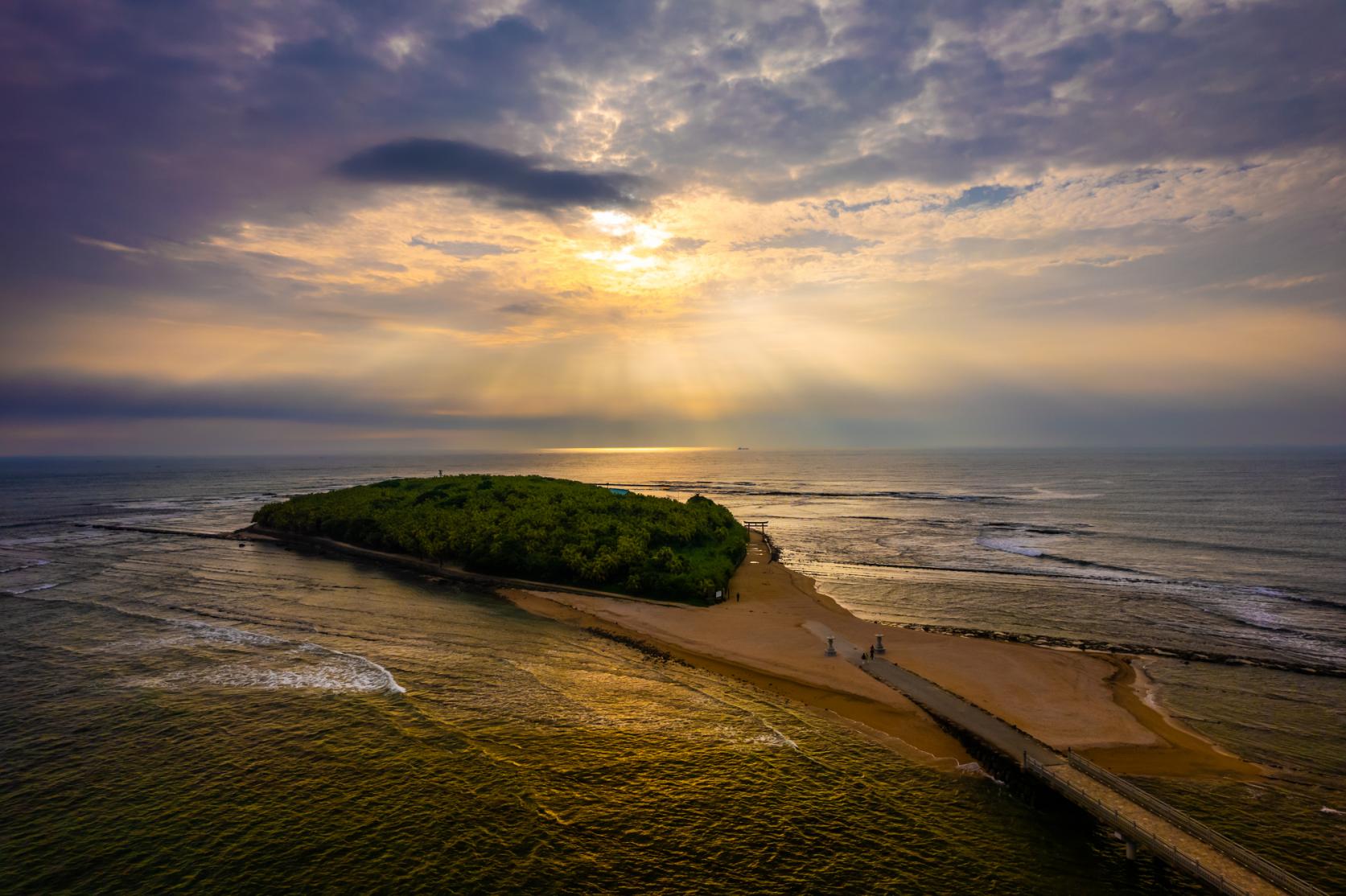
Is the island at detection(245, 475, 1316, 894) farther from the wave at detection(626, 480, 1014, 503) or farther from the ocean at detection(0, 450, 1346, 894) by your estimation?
Result: the wave at detection(626, 480, 1014, 503)

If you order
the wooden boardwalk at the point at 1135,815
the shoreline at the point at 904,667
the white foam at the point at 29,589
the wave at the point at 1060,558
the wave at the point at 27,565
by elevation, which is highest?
the wave at the point at 1060,558

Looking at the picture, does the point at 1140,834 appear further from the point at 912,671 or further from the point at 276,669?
the point at 276,669

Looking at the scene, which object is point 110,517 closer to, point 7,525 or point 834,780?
point 7,525

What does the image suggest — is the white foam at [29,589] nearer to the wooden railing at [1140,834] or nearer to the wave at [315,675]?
the wave at [315,675]

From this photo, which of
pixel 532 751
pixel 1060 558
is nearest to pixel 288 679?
pixel 532 751

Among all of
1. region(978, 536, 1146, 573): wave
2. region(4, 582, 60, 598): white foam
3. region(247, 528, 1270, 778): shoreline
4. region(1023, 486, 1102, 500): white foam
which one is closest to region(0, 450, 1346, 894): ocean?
region(4, 582, 60, 598): white foam

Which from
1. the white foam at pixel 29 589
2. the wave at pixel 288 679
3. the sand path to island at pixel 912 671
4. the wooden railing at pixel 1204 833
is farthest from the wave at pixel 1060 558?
the white foam at pixel 29 589
